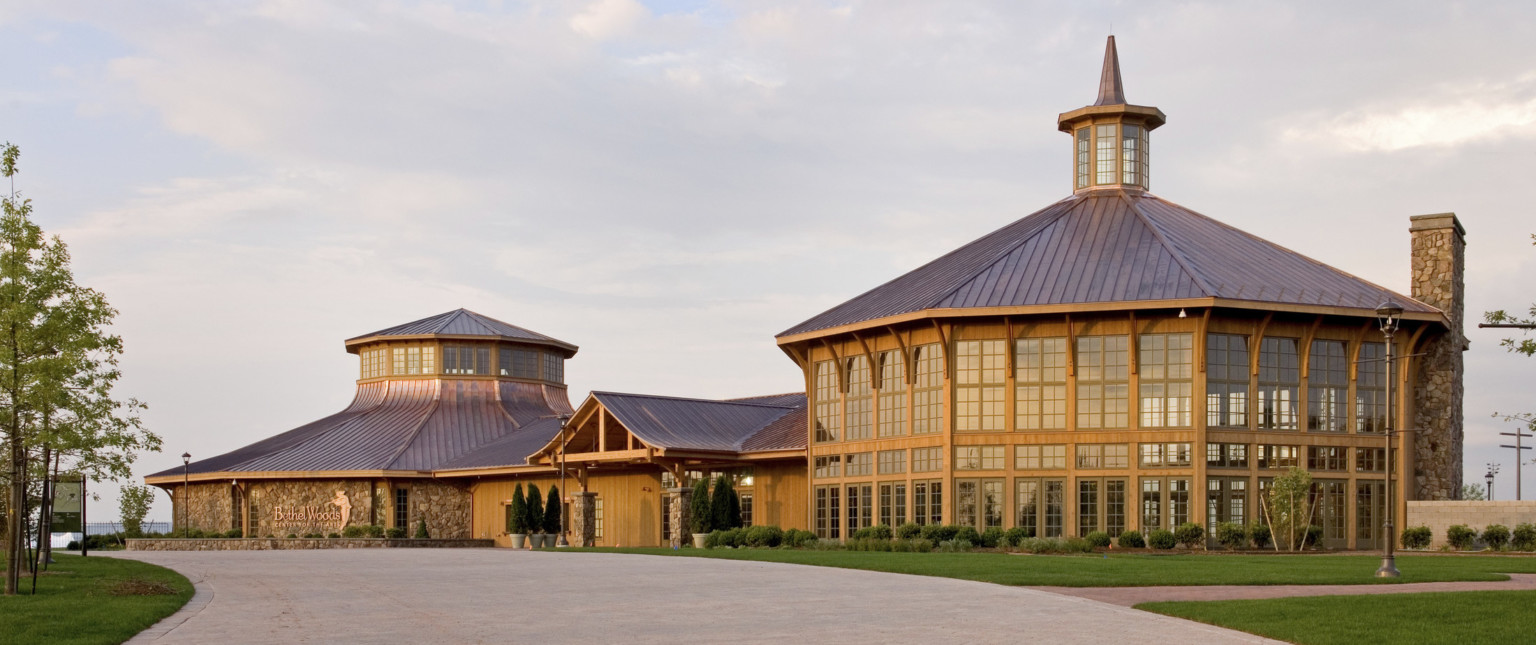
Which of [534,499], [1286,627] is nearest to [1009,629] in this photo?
[1286,627]

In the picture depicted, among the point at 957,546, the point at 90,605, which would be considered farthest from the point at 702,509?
the point at 90,605

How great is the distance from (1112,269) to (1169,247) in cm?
191

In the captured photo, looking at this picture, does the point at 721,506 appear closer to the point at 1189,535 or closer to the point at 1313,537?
the point at 1189,535

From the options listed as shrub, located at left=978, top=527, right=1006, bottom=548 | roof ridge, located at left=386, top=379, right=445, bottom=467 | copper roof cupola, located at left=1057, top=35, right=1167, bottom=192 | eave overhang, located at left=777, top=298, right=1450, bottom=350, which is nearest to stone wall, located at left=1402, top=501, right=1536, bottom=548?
eave overhang, located at left=777, top=298, right=1450, bottom=350

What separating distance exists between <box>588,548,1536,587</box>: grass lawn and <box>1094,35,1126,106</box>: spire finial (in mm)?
18624

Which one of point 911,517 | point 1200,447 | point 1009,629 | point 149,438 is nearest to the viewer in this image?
point 1009,629

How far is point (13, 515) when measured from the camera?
23.2 meters

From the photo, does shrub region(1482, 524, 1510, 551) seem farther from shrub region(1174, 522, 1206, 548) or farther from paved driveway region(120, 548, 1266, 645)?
paved driveway region(120, 548, 1266, 645)

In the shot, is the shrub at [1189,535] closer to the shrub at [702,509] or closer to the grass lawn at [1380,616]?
the shrub at [702,509]

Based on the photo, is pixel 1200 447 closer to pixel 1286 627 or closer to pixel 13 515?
A: pixel 1286 627

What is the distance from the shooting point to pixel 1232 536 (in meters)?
37.8

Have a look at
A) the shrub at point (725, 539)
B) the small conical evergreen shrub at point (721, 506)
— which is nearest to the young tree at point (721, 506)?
the small conical evergreen shrub at point (721, 506)

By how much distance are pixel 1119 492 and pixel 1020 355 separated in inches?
169

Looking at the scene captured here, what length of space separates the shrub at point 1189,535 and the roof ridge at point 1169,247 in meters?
5.63
